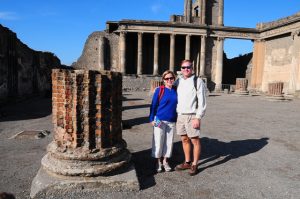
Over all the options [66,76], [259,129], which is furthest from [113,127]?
[259,129]

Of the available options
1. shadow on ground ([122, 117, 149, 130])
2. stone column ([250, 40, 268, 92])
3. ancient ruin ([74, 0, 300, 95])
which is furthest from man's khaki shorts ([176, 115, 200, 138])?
stone column ([250, 40, 268, 92])

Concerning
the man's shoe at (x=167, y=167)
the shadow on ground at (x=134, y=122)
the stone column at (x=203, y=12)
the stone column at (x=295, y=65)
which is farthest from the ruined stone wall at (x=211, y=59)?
the man's shoe at (x=167, y=167)

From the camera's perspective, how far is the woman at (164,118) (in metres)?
4.09

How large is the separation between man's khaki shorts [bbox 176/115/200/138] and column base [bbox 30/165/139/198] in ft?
3.50

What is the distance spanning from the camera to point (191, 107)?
13.1 feet

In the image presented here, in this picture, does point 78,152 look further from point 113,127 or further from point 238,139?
point 238,139

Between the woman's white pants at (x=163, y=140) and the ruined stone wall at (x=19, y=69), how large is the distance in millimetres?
9393

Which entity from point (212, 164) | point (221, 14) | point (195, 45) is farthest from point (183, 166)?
point (221, 14)

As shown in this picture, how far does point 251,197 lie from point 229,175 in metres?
0.71

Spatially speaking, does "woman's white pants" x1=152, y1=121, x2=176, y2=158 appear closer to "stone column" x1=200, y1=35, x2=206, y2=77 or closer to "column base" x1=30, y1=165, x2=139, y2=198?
"column base" x1=30, y1=165, x2=139, y2=198

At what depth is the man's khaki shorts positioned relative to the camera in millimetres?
3984

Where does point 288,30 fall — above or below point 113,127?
above

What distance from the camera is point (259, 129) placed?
7.57 m

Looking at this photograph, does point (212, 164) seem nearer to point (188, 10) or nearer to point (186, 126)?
point (186, 126)
